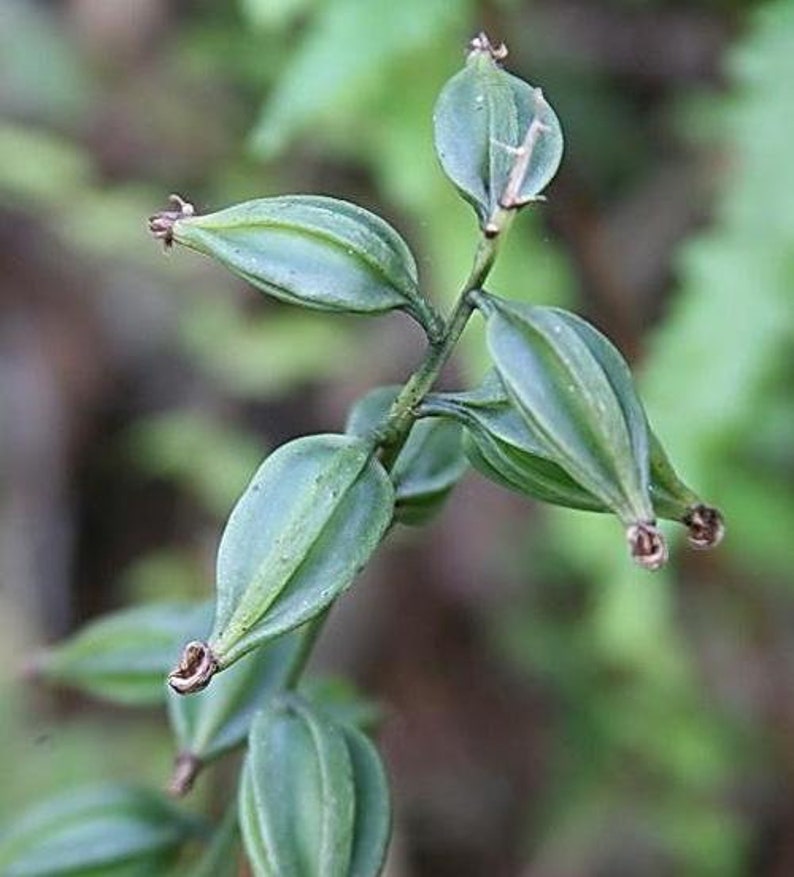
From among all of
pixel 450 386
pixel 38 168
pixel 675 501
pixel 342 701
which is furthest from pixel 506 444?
pixel 38 168

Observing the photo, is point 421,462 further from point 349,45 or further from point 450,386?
point 450,386

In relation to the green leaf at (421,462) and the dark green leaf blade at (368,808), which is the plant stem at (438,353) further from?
the dark green leaf blade at (368,808)

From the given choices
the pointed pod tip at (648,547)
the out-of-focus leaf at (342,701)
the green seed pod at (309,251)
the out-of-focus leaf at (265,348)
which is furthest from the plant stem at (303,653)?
the out-of-focus leaf at (265,348)

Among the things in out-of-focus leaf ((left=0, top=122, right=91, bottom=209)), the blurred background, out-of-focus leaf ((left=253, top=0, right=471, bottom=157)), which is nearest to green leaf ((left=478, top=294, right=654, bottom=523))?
out-of-focus leaf ((left=253, top=0, right=471, bottom=157))

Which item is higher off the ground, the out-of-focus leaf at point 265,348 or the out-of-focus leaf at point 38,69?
the out-of-focus leaf at point 38,69

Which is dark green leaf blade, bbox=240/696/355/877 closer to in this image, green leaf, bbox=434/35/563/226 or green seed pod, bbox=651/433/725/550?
green seed pod, bbox=651/433/725/550

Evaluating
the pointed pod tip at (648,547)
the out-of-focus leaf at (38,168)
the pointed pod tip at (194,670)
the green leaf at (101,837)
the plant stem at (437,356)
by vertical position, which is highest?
the out-of-focus leaf at (38,168)

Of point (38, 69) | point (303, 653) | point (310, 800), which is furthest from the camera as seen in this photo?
point (38, 69)
